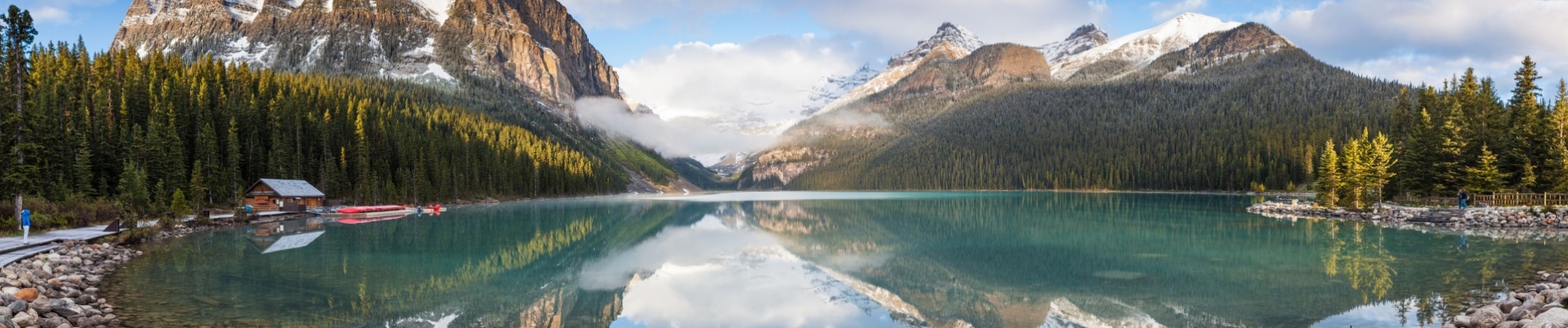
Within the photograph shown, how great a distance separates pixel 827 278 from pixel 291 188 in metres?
58.1

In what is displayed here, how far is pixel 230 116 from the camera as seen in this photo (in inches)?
2731

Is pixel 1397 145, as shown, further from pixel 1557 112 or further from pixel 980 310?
pixel 980 310

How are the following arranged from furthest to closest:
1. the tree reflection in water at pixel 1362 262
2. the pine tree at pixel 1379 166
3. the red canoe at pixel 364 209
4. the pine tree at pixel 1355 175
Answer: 1. the red canoe at pixel 364 209
2. the pine tree at pixel 1355 175
3. the pine tree at pixel 1379 166
4. the tree reflection in water at pixel 1362 262

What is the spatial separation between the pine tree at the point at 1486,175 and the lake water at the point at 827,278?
42.1 ft

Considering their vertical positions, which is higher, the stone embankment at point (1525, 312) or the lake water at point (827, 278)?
the stone embankment at point (1525, 312)

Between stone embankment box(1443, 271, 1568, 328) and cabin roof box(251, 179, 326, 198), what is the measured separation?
70786mm

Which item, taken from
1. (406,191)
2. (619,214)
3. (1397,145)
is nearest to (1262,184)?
(1397,145)

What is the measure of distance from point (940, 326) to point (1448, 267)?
61.7ft

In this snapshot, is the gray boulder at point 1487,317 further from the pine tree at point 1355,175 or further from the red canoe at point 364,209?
the red canoe at point 364,209

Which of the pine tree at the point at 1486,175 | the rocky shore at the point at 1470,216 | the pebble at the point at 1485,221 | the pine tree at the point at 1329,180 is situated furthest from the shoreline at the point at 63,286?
the pine tree at the point at 1329,180

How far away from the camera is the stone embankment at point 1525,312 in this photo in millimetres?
12086

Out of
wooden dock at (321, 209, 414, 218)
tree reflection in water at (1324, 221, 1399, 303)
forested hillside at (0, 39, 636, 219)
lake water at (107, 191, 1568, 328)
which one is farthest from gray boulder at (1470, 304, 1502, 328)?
wooden dock at (321, 209, 414, 218)

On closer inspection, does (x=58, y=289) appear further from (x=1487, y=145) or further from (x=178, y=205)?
(x=1487, y=145)

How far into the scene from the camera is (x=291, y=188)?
6481 cm
